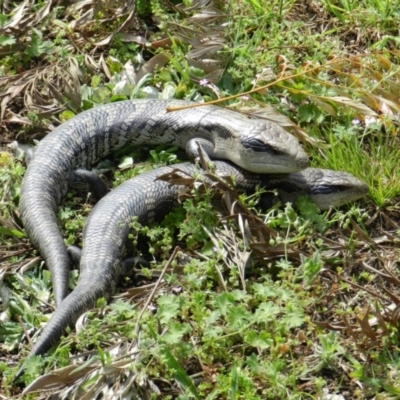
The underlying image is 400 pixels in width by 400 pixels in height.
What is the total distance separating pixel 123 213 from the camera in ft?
20.5

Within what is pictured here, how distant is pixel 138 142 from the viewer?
7230 mm

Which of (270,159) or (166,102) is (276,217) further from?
(166,102)

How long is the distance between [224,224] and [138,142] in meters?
1.45

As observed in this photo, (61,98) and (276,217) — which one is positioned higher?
(61,98)

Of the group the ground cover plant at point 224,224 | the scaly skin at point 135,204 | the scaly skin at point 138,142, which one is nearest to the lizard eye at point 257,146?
the scaly skin at point 138,142

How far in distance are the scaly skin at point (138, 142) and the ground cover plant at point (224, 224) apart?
0.46 ft

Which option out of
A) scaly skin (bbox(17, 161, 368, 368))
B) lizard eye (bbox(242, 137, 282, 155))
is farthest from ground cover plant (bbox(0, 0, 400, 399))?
lizard eye (bbox(242, 137, 282, 155))

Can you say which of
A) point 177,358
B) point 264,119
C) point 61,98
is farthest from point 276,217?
point 61,98

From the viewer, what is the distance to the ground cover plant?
203 inches

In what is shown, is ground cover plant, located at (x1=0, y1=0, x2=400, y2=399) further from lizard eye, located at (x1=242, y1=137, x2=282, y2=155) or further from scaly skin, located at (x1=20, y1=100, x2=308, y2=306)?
lizard eye, located at (x1=242, y1=137, x2=282, y2=155)

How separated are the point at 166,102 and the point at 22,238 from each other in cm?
173

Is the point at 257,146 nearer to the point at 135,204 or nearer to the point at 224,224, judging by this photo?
the point at 224,224

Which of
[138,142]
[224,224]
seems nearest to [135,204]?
[224,224]

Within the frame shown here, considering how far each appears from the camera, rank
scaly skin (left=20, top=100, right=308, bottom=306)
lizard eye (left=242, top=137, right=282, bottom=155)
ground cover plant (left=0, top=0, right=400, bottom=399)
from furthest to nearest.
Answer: lizard eye (left=242, top=137, right=282, bottom=155), scaly skin (left=20, top=100, right=308, bottom=306), ground cover plant (left=0, top=0, right=400, bottom=399)
